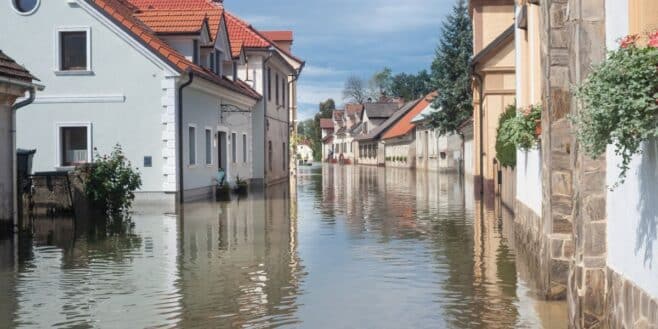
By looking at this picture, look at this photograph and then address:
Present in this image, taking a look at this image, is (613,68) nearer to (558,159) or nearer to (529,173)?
(558,159)

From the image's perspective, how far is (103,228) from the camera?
16.5 m

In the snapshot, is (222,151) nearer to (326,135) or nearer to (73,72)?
(73,72)

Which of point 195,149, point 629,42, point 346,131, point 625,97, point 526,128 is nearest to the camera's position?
point 625,97

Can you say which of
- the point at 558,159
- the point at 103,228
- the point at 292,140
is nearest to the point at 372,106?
the point at 292,140

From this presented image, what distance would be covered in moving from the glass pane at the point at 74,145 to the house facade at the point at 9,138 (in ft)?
22.0

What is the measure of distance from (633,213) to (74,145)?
64.6ft

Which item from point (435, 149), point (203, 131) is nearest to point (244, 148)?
point (203, 131)

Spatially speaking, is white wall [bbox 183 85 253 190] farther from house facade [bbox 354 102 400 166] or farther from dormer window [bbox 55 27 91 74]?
house facade [bbox 354 102 400 166]

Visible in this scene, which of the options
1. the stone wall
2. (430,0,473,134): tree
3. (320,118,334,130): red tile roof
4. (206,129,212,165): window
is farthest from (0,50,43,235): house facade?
(320,118,334,130): red tile roof

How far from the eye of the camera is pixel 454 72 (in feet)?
143

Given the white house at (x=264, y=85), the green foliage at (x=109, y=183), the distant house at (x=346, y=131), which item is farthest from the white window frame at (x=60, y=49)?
the distant house at (x=346, y=131)

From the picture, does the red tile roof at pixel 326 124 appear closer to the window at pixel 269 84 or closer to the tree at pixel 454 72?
the tree at pixel 454 72

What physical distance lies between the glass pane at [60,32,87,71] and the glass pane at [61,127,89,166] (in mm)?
1814

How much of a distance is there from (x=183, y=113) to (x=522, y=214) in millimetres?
13122
